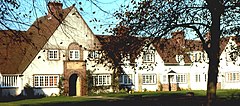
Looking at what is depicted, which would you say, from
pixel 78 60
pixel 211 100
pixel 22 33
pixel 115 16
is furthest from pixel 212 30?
pixel 78 60

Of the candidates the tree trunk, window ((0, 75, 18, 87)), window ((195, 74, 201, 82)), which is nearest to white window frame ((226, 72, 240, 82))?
window ((195, 74, 201, 82))

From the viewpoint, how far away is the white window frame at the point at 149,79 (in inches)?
2210

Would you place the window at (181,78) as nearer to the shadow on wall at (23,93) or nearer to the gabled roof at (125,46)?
the shadow on wall at (23,93)

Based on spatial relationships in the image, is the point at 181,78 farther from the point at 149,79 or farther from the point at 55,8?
the point at 55,8

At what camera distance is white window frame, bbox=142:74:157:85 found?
56.1 m

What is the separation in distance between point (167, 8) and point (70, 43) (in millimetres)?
29442

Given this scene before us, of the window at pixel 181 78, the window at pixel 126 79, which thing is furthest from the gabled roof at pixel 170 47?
the window at pixel 181 78

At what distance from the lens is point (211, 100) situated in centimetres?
1975

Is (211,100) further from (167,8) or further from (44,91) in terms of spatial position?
(44,91)

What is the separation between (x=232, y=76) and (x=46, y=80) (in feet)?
98.1

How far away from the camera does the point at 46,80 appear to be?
152 ft

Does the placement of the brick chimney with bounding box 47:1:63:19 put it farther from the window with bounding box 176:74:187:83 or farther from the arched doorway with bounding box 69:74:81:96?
the window with bounding box 176:74:187:83

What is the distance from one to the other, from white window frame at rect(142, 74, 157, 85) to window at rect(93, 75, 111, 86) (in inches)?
283

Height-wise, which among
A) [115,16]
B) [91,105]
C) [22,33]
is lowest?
[91,105]
